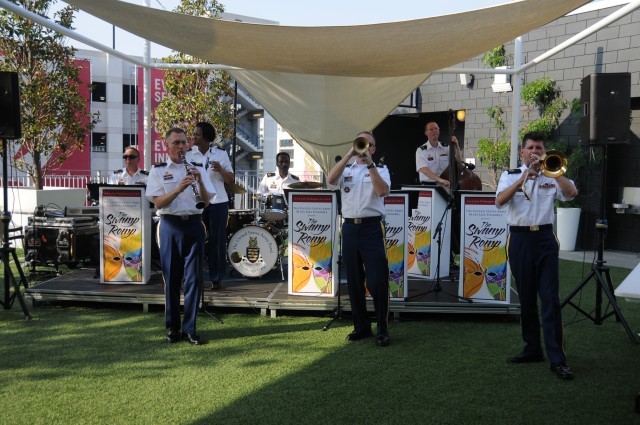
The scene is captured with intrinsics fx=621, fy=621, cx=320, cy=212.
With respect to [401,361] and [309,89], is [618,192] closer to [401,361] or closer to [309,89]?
[309,89]

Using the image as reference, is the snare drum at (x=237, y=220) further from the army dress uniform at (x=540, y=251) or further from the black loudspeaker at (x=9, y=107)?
the army dress uniform at (x=540, y=251)

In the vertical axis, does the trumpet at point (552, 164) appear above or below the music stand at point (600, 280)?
above

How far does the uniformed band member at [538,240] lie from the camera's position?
4406 millimetres

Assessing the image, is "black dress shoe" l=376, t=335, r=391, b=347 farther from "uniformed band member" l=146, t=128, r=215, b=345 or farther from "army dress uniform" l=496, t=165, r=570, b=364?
"uniformed band member" l=146, t=128, r=215, b=345

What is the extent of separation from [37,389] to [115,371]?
55cm

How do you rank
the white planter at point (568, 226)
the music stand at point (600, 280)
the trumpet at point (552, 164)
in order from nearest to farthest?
the trumpet at point (552, 164) → the music stand at point (600, 280) → the white planter at point (568, 226)

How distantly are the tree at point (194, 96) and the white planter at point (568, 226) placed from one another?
325 inches

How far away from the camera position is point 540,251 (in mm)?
4473

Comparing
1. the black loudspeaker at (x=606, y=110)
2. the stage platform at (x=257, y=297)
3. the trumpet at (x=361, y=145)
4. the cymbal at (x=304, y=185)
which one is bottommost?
the stage platform at (x=257, y=297)

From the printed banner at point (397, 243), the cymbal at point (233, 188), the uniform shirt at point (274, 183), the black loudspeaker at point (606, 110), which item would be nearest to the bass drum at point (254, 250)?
the cymbal at point (233, 188)

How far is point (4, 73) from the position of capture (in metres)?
6.14

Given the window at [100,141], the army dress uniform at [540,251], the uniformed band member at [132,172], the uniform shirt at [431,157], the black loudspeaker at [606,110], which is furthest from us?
the window at [100,141]

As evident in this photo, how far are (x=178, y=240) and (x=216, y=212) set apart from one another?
163 centimetres

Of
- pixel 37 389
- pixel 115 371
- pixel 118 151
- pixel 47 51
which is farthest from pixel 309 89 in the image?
pixel 118 151
